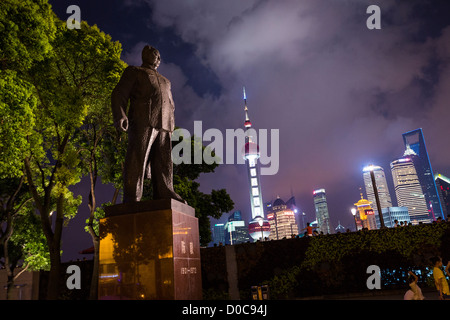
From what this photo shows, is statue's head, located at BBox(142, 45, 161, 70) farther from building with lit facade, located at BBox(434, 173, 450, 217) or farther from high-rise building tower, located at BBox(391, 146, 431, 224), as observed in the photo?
high-rise building tower, located at BBox(391, 146, 431, 224)

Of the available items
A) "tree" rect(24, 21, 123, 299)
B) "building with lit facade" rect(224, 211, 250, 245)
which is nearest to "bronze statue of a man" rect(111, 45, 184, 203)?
"tree" rect(24, 21, 123, 299)

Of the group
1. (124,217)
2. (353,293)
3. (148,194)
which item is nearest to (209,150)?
(148,194)

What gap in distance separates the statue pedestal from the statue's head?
2658 millimetres

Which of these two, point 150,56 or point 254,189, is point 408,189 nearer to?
point 254,189

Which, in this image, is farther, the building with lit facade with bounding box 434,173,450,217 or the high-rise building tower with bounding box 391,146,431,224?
the high-rise building tower with bounding box 391,146,431,224

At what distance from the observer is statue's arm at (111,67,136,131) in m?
5.52

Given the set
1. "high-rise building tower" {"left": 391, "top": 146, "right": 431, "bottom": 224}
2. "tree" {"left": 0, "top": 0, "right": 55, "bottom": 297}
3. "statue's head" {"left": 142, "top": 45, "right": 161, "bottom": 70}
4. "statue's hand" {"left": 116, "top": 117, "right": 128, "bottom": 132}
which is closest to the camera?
"statue's hand" {"left": 116, "top": 117, "right": 128, "bottom": 132}

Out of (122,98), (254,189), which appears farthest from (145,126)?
(254,189)

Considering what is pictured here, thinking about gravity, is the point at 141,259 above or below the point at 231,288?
above

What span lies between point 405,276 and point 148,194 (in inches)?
440

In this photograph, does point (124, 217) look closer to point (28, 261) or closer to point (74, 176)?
point (74, 176)

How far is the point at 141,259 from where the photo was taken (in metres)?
4.68

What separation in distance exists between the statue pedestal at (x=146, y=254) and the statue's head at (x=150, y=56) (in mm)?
2658
